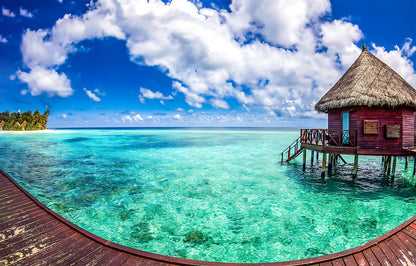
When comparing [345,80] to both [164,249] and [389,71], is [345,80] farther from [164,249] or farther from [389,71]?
[164,249]

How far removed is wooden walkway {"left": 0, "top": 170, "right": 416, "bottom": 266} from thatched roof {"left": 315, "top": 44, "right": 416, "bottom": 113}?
8.71 metres

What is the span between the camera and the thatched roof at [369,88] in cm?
1162

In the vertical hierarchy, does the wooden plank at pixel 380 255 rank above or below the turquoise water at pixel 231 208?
above

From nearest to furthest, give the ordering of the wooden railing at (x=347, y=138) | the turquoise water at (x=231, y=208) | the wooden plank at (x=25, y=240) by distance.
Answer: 1. the wooden plank at (x=25, y=240)
2. the turquoise water at (x=231, y=208)
3. the wooden railing at (x=347, y=138)

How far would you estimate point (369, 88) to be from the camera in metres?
12.3

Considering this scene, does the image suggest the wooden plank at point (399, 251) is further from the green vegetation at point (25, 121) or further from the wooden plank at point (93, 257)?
the green vegetation at point (25, 121)

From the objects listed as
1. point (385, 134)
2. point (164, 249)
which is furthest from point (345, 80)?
point (164, 249)

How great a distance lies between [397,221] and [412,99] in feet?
26.9

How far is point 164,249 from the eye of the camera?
6.38 meters

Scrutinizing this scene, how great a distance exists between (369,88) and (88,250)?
15998mm

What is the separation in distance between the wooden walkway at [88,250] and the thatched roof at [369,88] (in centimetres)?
871

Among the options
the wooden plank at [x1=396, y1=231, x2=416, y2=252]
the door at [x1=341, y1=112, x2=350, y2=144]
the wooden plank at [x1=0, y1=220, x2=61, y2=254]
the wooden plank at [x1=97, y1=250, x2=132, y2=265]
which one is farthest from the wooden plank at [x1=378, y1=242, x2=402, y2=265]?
the door at [x1=341, y1=112, x2=350, y2=144]

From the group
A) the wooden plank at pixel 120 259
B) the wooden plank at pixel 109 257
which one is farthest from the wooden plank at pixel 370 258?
the wooden plank at pixel 109 257

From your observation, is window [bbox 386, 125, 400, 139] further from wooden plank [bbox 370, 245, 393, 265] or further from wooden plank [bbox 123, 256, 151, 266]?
wooden plank [bbox 123, 256, 151, 266]
